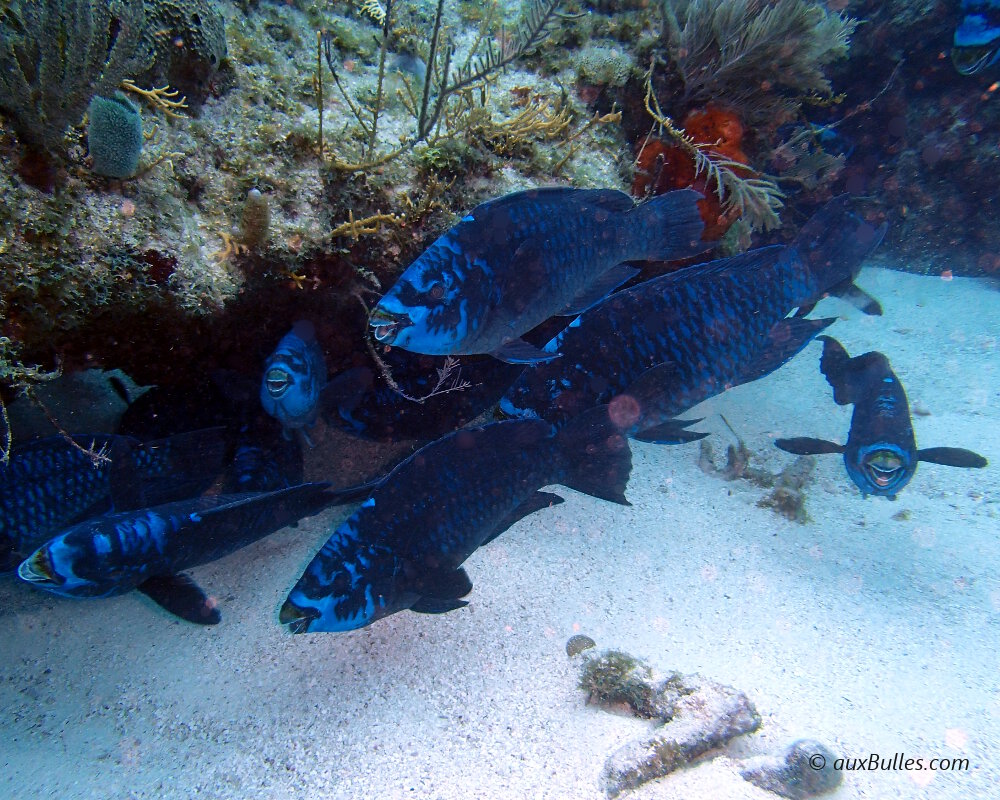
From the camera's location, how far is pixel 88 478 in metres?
3.83

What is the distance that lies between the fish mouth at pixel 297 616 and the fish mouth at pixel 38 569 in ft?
4.97

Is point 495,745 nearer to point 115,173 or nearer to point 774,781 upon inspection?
point 774,781

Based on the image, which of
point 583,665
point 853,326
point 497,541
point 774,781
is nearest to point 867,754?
point 774,781

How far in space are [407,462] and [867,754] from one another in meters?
2.72

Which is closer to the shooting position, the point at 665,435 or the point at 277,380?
the point at 277,380

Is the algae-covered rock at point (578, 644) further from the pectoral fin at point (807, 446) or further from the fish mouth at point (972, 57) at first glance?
the fish mouth at point (972, 57)

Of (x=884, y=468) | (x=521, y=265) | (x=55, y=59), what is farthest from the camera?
(x=884, y=468)

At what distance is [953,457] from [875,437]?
888 mm

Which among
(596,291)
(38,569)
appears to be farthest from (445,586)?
(38,569)

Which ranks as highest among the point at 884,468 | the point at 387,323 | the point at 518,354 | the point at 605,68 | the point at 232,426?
the point at 605,68

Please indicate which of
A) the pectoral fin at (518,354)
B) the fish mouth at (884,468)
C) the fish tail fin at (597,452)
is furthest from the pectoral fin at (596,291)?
the fish mouth at (884,468)

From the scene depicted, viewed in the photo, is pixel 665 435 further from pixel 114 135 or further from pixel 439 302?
pixel 114 135

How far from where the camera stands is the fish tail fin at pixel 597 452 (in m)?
3.24

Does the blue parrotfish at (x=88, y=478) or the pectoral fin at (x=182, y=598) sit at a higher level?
the blue parrotfish at (x=88, y=478)
